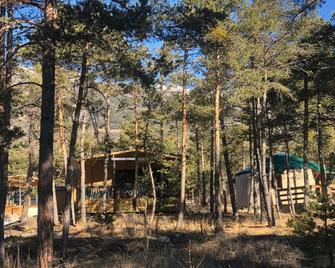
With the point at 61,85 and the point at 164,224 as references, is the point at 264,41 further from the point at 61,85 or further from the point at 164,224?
the point at 164,224

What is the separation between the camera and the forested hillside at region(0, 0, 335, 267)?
10984 mm

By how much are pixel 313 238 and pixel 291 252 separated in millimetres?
1401

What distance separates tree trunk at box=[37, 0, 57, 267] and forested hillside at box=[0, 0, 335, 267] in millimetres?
30

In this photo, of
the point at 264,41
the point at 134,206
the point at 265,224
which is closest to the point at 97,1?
the point at 264,41

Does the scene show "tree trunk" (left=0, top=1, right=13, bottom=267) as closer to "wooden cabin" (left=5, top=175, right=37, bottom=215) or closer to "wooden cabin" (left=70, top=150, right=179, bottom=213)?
"wooden cabin" (left=70, top=150, right=179, bottom=213)

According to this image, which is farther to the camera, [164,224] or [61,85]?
[164,224]

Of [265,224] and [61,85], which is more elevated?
[61,85]

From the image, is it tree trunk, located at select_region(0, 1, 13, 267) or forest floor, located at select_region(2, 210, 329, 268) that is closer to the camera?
forest floor, located at select_region(2, 210, 329, 268)

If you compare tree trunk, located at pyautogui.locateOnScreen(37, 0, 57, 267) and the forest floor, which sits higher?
tree trunk, located at pyautogui.locateOnScreen(37, 0, 57, 267)

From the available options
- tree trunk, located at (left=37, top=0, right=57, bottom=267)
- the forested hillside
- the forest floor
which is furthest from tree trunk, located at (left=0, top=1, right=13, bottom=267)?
the forest floor

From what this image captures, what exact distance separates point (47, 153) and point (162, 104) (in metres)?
16.3

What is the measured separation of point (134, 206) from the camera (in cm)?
3291

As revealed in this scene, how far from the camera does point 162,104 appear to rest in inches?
1067

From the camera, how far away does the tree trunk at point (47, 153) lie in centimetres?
1067
